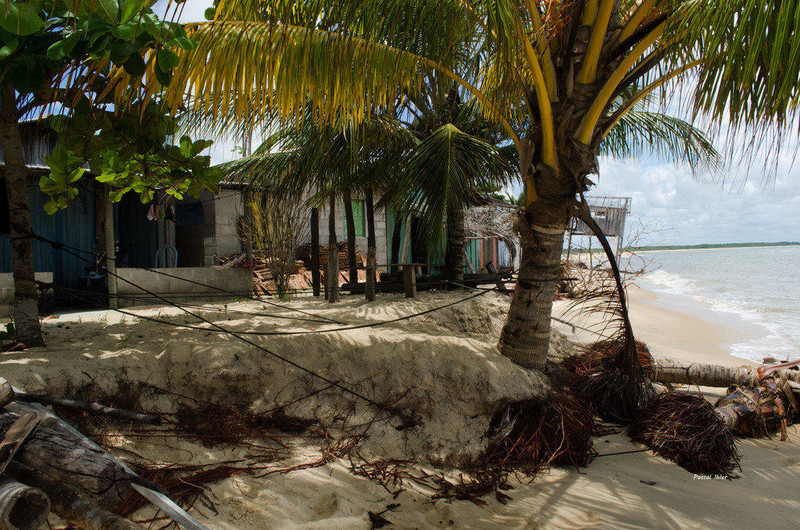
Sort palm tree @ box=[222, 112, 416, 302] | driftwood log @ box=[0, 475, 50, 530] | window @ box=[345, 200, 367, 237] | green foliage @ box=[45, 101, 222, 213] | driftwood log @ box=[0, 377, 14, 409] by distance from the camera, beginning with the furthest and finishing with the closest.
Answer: window @ box=[345, 200, 367, 237], palm tree @ box=[222, 112, 416, 302], green foliage @ box=[45, 101, 222, 213], driftwood log @ box=[0, 377, 14, 409], driftwood log @ box=[0, 475, 50, 530]

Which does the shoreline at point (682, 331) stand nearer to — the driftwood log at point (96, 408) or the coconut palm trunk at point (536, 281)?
the coconut palm trunk at point (536, 281)

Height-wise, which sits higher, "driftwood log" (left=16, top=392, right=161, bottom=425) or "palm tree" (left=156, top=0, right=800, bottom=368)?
"palm tree" (left=156, top=0, right=800, bottom=368)

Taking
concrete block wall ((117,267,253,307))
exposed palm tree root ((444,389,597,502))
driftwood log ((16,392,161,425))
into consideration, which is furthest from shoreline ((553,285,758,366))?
concrete block wall ((117,267,253,307))

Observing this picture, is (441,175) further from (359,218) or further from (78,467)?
(359,218)

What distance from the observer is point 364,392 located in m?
3.94

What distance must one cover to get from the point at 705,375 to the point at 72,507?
19.2 feet

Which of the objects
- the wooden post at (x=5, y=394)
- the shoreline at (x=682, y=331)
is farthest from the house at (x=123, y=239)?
the shoreline at (x=682, y=331)

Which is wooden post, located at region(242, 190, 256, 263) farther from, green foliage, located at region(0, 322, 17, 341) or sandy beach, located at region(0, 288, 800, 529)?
green foliage, located at region(0, 322, 17, 341)

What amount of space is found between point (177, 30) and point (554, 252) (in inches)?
135

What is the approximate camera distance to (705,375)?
17.2ft

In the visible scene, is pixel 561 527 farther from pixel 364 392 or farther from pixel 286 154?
pixel 286 154

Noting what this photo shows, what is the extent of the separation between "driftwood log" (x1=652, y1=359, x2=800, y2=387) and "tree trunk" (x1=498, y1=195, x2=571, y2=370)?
195 cm

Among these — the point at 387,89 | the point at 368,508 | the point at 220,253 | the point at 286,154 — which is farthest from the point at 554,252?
the point at 220,253

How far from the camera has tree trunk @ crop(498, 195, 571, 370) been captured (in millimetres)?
4277
